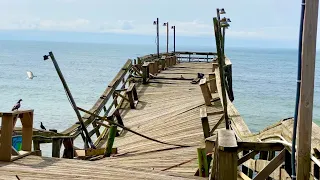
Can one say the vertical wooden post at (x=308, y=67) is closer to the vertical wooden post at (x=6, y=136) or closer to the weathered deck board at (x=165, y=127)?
the weathered deck board at (x=165, y=127)

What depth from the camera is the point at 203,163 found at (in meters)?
7.11

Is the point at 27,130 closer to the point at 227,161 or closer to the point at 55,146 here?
the point at 55,146

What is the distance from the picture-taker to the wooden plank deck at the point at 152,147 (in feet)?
23.2

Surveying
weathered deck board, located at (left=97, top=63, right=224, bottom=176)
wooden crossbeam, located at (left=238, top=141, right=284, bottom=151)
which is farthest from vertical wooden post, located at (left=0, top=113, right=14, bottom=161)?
wooden crossbeam, located at (left=238, top=141, right=284, bottom=151)

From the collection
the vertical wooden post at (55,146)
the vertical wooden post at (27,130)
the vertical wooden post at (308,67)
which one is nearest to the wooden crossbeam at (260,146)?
the vertical wooden post at (308,67)

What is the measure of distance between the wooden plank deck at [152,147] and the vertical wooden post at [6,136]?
20 cm

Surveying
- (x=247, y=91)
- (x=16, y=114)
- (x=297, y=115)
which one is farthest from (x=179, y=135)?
(x=247, y=91)

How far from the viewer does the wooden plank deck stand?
7.08 m

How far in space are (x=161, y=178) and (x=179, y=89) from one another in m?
13.5

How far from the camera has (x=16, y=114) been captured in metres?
7.78

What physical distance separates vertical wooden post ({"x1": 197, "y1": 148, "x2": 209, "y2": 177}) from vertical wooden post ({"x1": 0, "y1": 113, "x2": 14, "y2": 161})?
2.96 m

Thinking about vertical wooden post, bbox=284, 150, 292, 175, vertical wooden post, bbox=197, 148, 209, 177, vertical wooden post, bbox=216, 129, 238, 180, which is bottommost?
vertical wooden post, bbox=197, 148, 209, 177

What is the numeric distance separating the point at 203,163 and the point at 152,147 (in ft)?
13.2

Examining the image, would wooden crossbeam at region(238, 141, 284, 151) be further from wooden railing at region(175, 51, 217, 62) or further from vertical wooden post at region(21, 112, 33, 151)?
wooden railing at region(175, 51, 217, 62)
